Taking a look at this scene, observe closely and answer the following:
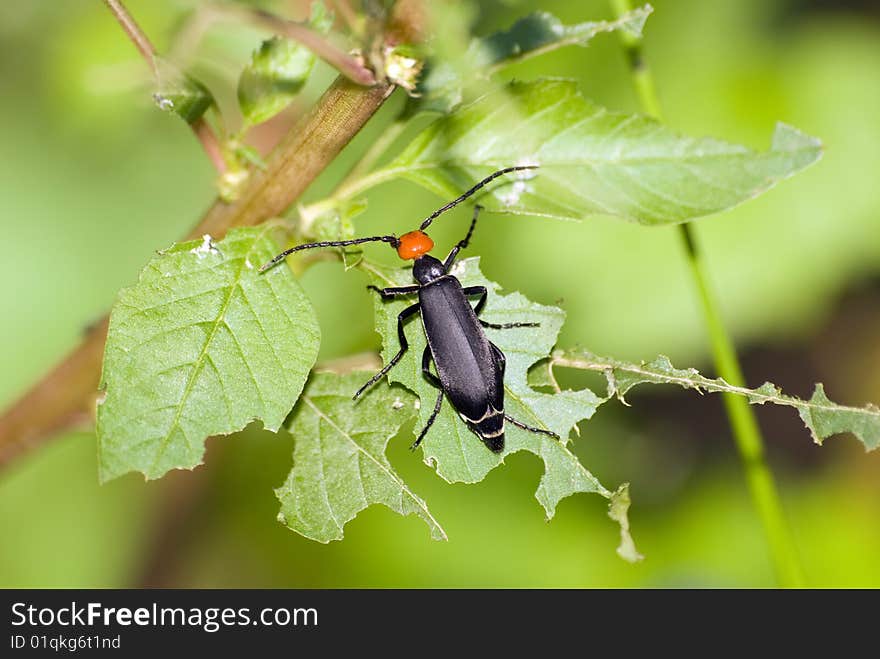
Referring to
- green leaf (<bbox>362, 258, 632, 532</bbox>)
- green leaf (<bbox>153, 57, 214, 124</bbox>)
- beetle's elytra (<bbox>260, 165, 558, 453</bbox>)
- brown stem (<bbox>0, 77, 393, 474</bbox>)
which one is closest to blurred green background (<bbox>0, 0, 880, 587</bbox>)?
beetle's elytra (<bbox>260, 165, 558, 453</bbox>)

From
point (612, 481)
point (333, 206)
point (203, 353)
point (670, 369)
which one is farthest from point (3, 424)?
point (612, 481)

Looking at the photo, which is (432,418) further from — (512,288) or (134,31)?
(512,288)

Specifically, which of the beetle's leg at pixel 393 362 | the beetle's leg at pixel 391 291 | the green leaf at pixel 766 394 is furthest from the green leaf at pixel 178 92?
the green leaf at pixel 766 394

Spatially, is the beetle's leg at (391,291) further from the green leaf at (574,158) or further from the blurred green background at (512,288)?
the blurred green background at (512,288)

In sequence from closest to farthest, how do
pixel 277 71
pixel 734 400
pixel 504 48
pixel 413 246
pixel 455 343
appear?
pixel 277 71 → pixel 504 48 → pixel 455 343 → pixel 413 246 → pixel 734 400

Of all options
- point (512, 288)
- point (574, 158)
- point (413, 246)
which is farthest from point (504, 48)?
point (512, 288)

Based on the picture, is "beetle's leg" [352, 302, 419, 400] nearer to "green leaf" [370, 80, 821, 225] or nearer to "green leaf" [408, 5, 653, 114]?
"green leaf" [370, 80, 821, 225]
